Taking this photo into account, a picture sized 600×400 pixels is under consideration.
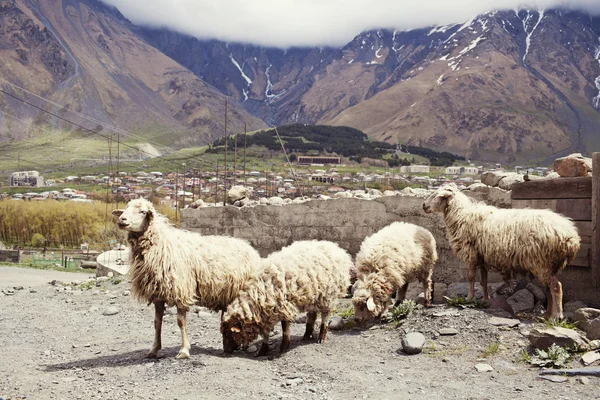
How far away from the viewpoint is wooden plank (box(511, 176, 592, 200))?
391 inches

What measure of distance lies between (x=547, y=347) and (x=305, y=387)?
3.59 m

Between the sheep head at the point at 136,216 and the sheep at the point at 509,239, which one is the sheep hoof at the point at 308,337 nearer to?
the sheep at the point at 509,239

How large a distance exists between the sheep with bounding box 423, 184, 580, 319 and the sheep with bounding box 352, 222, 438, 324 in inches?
24.9

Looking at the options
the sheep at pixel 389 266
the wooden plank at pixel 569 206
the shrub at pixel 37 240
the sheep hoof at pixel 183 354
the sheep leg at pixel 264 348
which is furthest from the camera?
the shrub at pixel 37 240

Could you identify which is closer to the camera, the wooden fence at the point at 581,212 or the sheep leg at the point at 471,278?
the wooden fence at the point at 581,212

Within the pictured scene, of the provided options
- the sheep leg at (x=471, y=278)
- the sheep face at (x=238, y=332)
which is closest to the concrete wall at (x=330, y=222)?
the sheep leg at (x=471, y=278)

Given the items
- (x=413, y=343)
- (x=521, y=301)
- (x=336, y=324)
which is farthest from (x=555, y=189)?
(x=336, y=324)

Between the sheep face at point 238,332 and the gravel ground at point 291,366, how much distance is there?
8.7 inches

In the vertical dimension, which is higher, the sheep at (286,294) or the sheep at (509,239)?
the sheep at (509,239)

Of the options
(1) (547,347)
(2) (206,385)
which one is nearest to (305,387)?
(2) (206,385)

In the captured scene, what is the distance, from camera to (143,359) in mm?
8281

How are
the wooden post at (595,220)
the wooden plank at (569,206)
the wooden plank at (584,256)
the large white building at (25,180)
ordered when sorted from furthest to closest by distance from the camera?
the large white building at (25,180), the wooden plank at (569,206), the wooden plank at (584,256), the wooden post at (595,220)

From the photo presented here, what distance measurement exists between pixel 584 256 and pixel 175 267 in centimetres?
724

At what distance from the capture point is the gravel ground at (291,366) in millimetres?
6625
